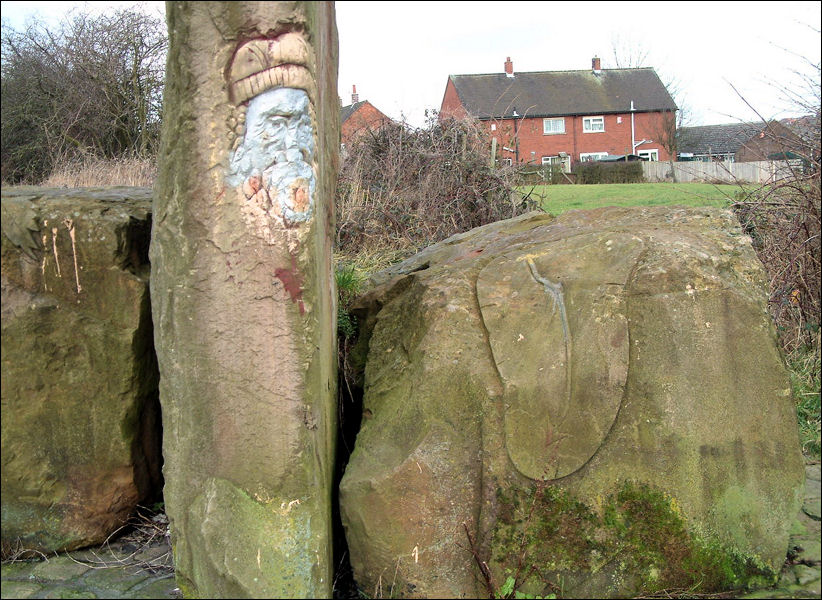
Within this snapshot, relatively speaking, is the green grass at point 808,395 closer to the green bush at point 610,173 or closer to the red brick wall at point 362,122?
the red brick wall at point 362,122

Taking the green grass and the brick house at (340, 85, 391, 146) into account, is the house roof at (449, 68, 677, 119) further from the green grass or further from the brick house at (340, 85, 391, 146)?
the green grass

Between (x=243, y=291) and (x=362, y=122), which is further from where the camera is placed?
(x=362, y=122)

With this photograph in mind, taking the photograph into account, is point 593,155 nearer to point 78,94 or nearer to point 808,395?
point 808,395

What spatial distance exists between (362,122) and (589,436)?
789cm

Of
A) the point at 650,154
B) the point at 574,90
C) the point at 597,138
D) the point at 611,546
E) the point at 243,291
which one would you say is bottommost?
the point at 611,546

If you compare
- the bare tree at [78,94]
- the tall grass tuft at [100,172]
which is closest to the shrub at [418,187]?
the bare tree at [78,94]

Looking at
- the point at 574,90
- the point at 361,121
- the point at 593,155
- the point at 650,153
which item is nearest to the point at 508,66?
the point at 574,90

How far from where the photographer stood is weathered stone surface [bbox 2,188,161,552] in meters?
3.09

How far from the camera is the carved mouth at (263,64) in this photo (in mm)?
2564

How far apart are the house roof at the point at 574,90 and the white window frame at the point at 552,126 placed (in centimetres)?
41

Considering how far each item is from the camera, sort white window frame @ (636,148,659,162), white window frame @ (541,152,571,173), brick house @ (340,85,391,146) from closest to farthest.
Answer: brick house @ (340,85,391,146) < white window frame @ (541,152,571,173) < white window frame @ (636,148,659,162)

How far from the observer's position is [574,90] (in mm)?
40281

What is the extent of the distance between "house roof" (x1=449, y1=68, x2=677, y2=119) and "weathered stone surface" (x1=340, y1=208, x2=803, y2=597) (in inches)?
1420

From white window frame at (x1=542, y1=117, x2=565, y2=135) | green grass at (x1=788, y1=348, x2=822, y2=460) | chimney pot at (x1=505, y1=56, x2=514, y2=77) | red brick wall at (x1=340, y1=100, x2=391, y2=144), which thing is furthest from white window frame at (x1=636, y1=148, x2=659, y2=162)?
green grass at (x1=788, y1=348, x2=822, y2=460)
